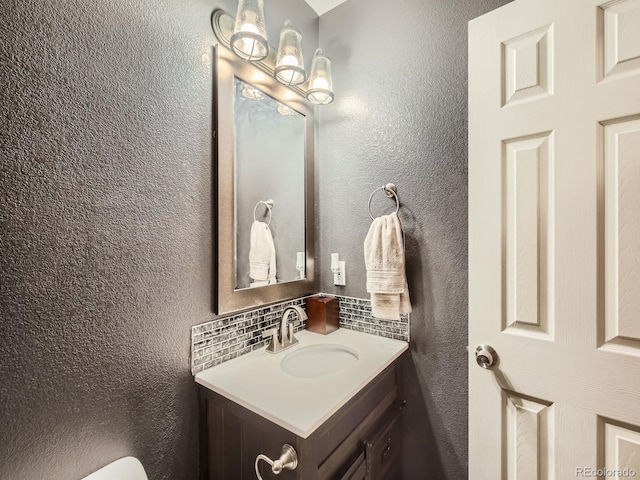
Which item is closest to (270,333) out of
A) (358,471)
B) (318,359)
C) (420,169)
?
(318,359)

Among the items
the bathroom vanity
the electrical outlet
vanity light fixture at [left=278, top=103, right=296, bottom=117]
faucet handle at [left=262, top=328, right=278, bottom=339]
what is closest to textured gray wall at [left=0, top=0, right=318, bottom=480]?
the bathroom vanity

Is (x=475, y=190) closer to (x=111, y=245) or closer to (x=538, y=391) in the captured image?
(x=538, y=391)

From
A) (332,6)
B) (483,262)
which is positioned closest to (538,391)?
(483,262)

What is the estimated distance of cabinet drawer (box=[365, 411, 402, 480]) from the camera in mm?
984

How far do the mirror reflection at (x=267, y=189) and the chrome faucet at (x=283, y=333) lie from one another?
18 cm

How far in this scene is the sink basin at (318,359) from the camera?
119 cm

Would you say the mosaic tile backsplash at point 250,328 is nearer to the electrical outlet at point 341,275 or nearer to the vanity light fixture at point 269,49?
the electrical outlet at point 341,275

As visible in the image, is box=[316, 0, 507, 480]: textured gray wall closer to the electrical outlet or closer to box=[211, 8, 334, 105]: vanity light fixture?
the electrical outlet

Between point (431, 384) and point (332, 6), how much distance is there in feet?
6.49

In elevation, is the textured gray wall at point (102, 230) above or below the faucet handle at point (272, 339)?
above

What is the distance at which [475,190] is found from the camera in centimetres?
98

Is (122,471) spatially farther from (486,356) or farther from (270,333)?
(486,356)

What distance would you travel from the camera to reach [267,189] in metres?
1.29

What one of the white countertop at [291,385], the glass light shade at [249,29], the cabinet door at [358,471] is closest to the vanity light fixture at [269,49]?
the glass light shade at [249,29]
